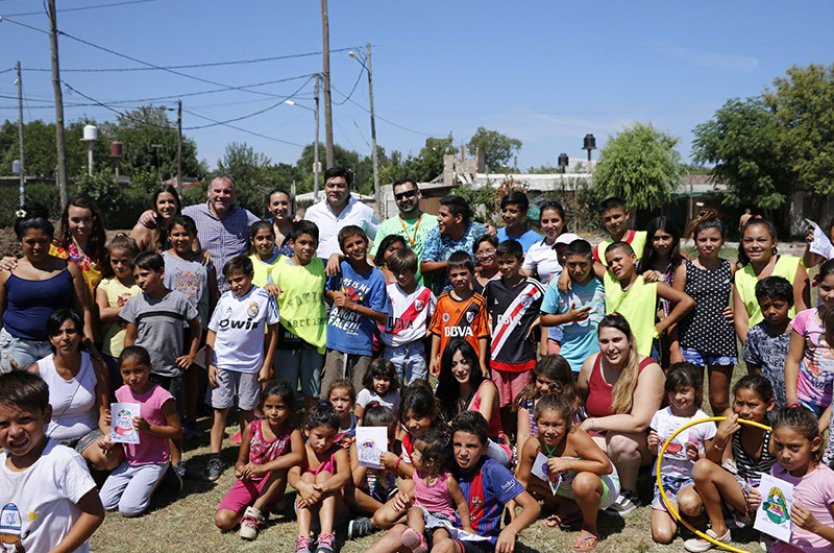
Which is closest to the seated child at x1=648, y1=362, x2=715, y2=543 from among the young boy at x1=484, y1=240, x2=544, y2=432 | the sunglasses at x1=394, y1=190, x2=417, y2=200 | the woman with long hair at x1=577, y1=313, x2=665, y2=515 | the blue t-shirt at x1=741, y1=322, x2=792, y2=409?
the woman with long hair at x1=577, y1=313, x2=665, y2=515

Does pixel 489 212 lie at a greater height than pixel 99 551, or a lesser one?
greater

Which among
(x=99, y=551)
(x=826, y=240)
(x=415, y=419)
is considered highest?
(x=826, y=240)

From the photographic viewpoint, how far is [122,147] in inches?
2359

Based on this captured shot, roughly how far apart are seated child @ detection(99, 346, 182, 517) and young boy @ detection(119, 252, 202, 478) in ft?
1.60

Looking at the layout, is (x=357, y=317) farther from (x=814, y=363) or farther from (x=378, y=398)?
(x=814, y=363)

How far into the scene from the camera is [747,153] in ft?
118

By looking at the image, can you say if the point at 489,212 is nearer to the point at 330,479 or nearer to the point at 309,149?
the point at 330,479

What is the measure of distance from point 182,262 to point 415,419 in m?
2.75

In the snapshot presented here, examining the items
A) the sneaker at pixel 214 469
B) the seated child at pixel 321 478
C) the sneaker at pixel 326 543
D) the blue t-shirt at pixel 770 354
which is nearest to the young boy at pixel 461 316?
the seated child at pixel 321 478

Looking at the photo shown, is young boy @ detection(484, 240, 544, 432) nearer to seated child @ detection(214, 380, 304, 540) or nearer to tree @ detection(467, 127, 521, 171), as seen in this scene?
seated child @ detection(214, 380, 304, 540)

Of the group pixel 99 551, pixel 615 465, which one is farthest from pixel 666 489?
pixel 99 551

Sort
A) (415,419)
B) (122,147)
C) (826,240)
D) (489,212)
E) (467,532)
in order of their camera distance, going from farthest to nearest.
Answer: (122,147) → (489,212) → (826,240) → (415,419) → (467,532)

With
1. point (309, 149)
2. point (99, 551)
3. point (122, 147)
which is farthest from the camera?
point (309, 149)

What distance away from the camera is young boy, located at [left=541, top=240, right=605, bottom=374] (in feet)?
18.7
